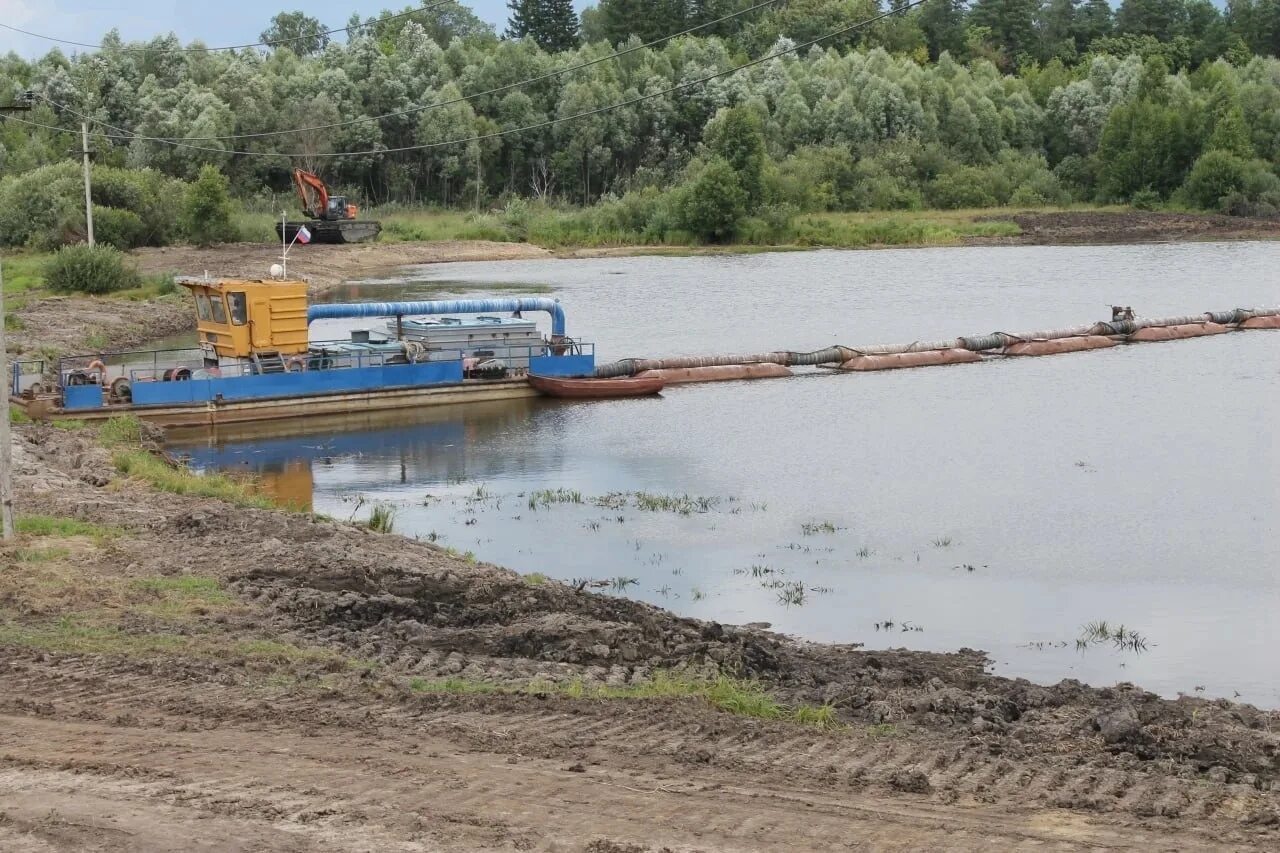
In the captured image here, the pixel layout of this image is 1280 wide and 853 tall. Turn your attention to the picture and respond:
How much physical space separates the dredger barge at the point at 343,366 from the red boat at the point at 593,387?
39 mm

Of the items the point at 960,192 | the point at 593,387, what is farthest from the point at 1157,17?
the point at 593,387

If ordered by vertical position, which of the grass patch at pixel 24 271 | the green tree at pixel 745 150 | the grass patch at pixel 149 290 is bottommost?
the grass patch at pixel 149 290

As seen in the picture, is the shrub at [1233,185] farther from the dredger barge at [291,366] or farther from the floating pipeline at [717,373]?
the dredger barge at [291,366]

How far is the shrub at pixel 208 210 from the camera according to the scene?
263ft

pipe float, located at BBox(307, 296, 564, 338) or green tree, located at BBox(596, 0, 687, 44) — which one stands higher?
green tree, located at BBox(596, 0, 687, 44)

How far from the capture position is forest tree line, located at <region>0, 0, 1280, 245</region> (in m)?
99.4

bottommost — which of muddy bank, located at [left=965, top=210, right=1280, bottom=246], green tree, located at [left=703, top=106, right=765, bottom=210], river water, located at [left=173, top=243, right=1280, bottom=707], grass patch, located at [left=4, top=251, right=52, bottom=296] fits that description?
river water, located at [left=173, top=243, right=1280, bottom=707]

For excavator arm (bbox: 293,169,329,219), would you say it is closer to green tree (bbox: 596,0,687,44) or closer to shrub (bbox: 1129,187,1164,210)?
shrub (bbox: 1129,187,1164,210)

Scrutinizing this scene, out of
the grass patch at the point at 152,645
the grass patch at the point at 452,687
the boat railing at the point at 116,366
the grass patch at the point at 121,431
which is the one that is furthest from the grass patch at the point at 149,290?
the grass patch at the point at 452,687

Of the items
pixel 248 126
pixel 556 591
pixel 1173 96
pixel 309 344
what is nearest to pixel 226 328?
pixel 309 344

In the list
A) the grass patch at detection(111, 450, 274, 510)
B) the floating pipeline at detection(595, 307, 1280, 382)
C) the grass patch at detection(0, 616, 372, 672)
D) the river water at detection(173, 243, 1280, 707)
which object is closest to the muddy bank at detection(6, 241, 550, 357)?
the river water at detection(173, 243, 1280, 707)

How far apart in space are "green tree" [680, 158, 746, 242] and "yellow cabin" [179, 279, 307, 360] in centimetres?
5960

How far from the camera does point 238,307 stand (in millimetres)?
37406

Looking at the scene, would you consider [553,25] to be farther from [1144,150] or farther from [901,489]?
[901,489]
